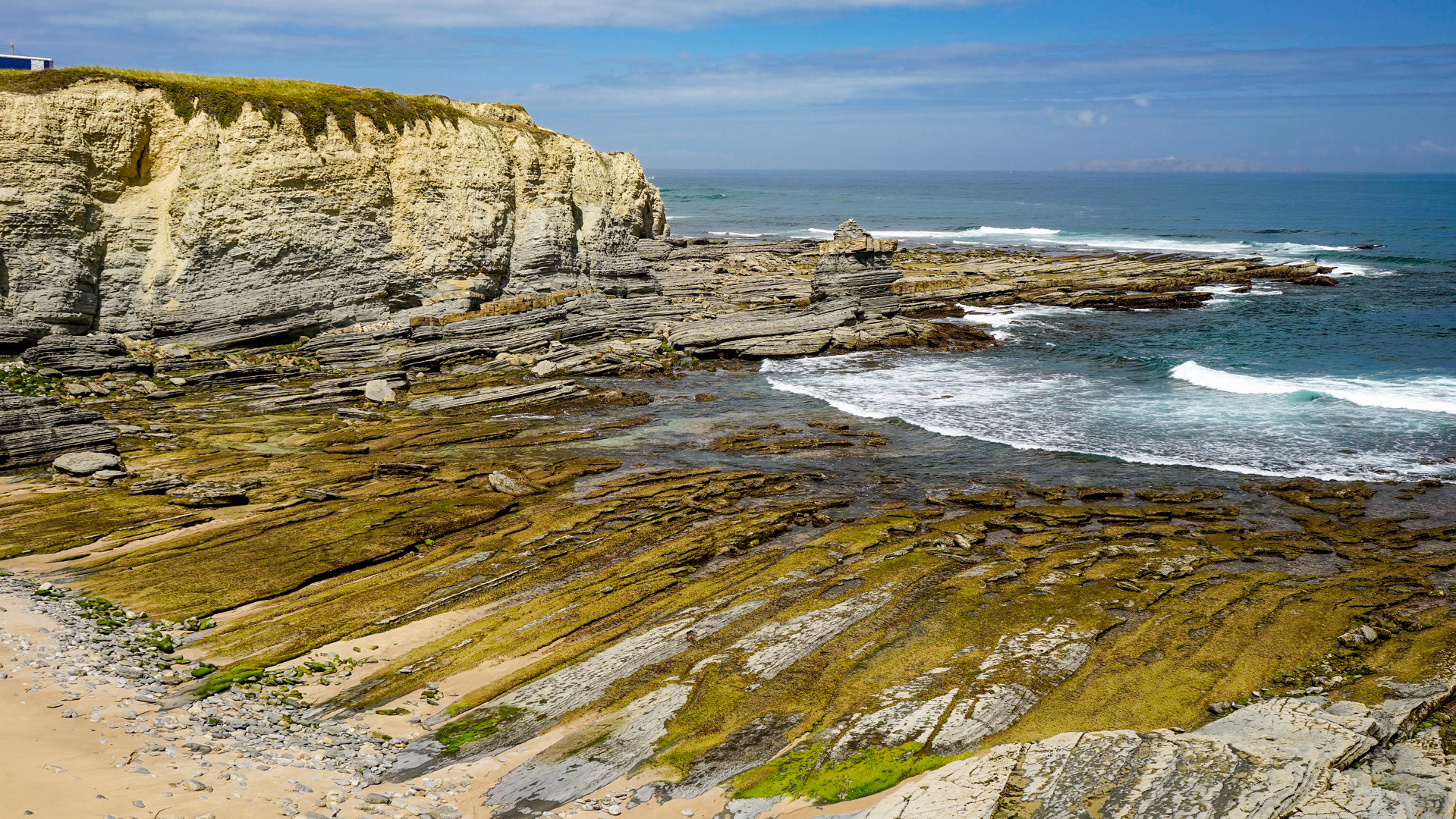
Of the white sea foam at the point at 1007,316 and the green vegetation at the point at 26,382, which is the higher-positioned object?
the white sea foam at the point at 1007,316

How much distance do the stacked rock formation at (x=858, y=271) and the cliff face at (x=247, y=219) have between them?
43.6ft

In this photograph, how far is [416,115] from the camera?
40.7 meters

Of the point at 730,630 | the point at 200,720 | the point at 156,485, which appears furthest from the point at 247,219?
the point at 730,630

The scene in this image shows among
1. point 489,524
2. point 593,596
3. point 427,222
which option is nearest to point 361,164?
point 427,222

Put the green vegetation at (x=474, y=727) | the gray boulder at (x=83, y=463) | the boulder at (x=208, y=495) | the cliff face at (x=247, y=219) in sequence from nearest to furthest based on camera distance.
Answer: the green vegetation at (x=474, y=727) < the boulder at (x=208, y=495) < the gray boulder at (x=83, y=463) < the cliff face at (x=247, y=219)

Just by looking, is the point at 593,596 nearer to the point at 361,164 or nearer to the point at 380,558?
the point at 380,558

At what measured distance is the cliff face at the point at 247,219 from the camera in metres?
32.8

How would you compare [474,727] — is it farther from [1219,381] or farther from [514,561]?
[1219,381]

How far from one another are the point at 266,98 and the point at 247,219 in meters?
5.15

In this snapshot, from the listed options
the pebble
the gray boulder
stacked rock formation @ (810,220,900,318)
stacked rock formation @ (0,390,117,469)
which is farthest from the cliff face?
the pebble

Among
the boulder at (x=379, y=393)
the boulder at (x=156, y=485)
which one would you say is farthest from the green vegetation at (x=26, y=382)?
the boulder at (x=156, y=485)

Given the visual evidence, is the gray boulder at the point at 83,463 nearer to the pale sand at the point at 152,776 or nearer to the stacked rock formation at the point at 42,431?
the stacked rock formation at the point at 42,431

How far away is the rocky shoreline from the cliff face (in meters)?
4.45

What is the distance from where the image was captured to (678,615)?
52.3 feet
